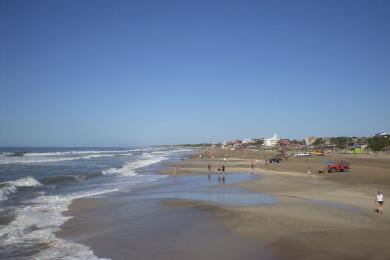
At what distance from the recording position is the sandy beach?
12.2 meters

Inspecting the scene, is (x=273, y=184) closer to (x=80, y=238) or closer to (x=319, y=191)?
(x=319, y=191)

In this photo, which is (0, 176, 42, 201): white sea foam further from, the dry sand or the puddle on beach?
the dry sand

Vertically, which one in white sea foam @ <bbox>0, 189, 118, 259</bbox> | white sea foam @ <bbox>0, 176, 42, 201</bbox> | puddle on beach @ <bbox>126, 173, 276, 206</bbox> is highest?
white sea foam @ <bbox>0, 176, 42, 201</bbox>

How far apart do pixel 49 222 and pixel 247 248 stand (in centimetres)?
947

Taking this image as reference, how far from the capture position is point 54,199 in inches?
986

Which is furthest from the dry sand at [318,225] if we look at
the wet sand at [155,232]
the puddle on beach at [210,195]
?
the puddle on beach at [210,195]

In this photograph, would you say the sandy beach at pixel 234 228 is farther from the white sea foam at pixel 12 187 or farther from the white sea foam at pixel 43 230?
the white sea foam at pixel 12 187

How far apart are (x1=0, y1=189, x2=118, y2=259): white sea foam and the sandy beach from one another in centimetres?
55

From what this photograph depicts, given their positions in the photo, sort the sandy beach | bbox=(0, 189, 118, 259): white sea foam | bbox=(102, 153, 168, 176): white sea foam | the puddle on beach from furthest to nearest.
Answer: bbox=(102, 153, 168, 176): white sea foam < the puddle on beach < bbox=(0, 189, 118, 259): white sea foam < the sandy beach

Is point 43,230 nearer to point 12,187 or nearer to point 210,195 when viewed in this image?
point 210,195

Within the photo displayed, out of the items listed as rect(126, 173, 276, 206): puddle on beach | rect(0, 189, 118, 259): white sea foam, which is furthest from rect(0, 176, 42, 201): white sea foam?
rect(126, 173, 276, 206): puddle on beach

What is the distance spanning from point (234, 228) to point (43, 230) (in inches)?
296

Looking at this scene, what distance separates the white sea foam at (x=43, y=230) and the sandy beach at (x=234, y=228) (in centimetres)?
55

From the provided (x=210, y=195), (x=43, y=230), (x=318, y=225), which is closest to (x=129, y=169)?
(x=210, y=195)
